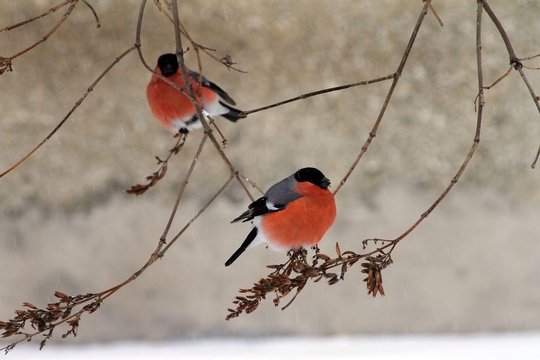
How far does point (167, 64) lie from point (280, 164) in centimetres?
97

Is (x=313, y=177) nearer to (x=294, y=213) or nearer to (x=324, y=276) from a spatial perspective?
(x=294, y=213)

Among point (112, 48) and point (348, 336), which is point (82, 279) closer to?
point (112, 48)

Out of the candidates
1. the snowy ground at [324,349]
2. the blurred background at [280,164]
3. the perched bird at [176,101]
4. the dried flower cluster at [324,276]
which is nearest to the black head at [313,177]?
the perched bird at [176,101]

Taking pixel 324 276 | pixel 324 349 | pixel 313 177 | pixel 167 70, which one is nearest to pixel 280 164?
pixel 324 349

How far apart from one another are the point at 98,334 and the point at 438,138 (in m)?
1.20

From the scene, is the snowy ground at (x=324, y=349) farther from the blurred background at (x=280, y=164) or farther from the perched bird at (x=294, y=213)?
the perched bird at (x=294, y=213)

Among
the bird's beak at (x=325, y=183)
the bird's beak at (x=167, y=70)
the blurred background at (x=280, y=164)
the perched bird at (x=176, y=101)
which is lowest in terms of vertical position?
the bird's beak at (x=325, y=183)

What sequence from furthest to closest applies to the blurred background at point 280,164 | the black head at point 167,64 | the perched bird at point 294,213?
the blurred background at point 280,164 < the black head at point 167,64 < the perched bird at point 294,213

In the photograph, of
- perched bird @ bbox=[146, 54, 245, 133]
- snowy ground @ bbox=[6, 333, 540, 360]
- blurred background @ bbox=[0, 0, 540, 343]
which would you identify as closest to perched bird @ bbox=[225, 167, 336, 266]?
perched bird @ bbox=[146, 54, 245, 133]

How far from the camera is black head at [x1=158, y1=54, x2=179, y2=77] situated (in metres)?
0.84

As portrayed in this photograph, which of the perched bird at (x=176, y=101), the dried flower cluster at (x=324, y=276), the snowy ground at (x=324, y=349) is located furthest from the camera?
the snowy ground at (x=324, y=349)

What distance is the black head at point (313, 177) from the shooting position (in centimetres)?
60

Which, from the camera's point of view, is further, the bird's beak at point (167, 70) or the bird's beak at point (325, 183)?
the bird's beak at point (167, 70)

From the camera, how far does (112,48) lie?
5.63 feet
